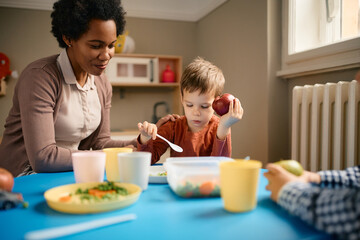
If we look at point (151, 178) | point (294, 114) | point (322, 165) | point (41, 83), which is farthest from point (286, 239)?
point (294, 114)

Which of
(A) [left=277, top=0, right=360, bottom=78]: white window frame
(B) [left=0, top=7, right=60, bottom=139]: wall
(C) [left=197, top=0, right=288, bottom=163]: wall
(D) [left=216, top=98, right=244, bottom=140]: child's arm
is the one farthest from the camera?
(B) [left=0, top=7, right=60, bottom=139]: wall

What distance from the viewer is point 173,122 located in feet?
4.55

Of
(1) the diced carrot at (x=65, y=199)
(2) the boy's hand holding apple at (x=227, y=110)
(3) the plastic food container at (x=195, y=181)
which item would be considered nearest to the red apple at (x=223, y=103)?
(2) the boy's hand holding apple at (x=227, y=110)

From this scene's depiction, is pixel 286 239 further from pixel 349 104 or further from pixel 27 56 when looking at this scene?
pixel 27 56

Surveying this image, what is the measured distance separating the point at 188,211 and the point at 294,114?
161 cm

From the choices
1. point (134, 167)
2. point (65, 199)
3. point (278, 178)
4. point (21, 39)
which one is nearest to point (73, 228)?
point (65, 199)

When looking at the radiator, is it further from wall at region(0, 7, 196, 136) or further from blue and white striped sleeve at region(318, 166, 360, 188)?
wall at region(0, 7, 196, 136)

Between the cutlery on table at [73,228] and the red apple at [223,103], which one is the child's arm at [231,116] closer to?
the red apple at [223,103]

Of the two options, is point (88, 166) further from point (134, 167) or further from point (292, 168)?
point (292, 168)

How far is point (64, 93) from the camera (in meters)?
1.30

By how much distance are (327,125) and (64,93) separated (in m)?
1.44

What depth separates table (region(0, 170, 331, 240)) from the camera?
502 mm

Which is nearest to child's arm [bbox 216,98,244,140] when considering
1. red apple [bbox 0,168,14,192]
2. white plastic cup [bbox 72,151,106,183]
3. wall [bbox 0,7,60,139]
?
white plastic cup [bbox 72,151,106,183]

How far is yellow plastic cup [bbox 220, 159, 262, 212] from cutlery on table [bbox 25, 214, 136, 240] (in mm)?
189
